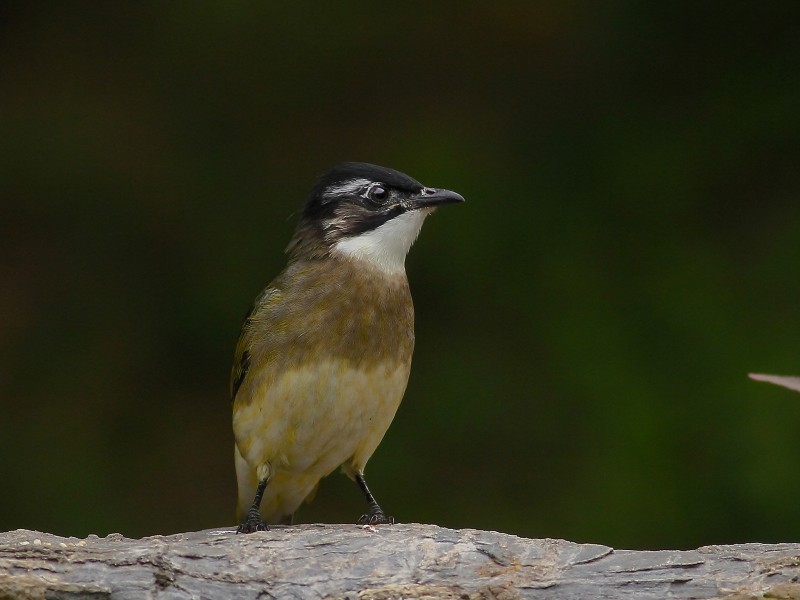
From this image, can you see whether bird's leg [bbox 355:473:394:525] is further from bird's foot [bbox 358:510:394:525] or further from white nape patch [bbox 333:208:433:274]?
white nape patch [bbox 333:208:433:274]

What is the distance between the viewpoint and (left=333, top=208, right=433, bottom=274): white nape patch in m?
5.60

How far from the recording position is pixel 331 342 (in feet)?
17.3

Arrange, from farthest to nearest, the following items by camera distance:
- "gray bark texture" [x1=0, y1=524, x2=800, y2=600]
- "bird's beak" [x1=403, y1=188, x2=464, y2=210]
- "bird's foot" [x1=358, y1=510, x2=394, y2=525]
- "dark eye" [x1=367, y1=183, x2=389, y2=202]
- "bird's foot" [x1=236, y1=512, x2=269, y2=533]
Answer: "dark eye" [x1=367, y1=183, x2=389, y2=202]
"bird's beak" [x1=403, y1=188, x2=464, y2=210]
"bird's foot" [x1=358, y1=510, x2=394, y2=525]
"bird's foot" [x1=236, y1=512, x2=269, y2=533]
"gray bark texture" [x1=0, y1=524, x2=800, y2=600]

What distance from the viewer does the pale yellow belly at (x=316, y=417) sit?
5246 millimetres

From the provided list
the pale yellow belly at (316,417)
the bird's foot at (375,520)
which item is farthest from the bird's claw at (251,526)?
the bird's foot at (375,520)

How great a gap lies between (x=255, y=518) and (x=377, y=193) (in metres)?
1.61

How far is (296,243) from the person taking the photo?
19.3ft

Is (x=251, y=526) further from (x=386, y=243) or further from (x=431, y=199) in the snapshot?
(x=431, y=199)

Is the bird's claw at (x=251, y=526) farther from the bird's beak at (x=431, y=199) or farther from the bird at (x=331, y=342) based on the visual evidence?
the bird's beak at (x=431, y=199)

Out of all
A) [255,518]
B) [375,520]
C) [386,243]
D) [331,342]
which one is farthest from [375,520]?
[386,243]

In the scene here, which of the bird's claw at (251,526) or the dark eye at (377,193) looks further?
the dark eye at (377,193)

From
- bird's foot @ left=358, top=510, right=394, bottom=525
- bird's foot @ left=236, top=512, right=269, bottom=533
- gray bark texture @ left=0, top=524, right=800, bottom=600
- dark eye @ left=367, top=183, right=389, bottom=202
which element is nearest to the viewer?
gray bark texture @ left=0, top=524, right=800, bottom=600

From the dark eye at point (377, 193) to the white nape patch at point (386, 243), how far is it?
0.42 feet

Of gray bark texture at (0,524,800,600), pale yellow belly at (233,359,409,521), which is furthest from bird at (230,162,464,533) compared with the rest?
gray bark texture at (0,524,800,600)
